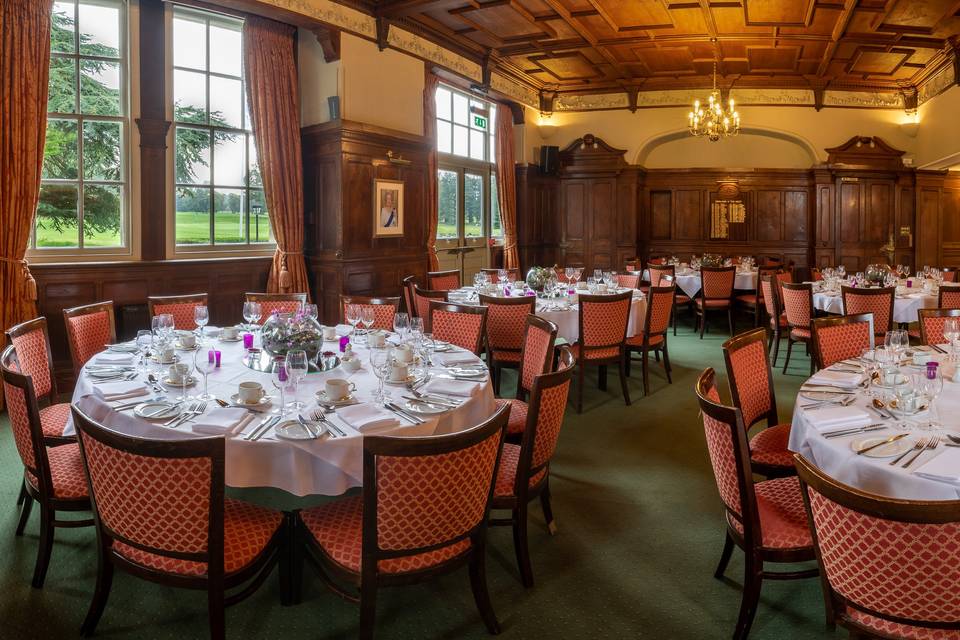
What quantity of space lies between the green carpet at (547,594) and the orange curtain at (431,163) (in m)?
5.48


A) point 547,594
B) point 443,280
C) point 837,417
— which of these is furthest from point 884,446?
point 443,280

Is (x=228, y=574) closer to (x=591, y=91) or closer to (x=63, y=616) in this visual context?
(x=63, y=616)

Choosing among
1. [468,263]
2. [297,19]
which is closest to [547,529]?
[297,19]

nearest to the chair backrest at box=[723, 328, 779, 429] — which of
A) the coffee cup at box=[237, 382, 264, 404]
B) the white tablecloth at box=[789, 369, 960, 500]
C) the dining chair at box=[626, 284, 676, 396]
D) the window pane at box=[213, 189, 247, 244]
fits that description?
the white tablecloth at box=[789, 369, 960, 500]

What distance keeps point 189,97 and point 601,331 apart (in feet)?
14.7

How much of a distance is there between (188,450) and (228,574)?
1.51 feet

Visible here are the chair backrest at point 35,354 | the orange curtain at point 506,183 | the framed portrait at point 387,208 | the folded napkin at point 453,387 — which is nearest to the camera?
the folded napkin at point 453,387

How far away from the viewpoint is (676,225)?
12.6m

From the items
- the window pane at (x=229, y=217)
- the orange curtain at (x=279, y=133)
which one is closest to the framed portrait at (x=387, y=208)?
the orange curtain at (x=279, y=133)

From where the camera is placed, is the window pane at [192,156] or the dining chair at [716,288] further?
the dining chair at [716,288]

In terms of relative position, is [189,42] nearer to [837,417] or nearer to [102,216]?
[102,216]

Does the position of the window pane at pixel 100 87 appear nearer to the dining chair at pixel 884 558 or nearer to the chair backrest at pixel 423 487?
the chair backrest at pixel 423 487

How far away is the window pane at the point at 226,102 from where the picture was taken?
6.82 m

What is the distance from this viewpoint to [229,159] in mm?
6980
